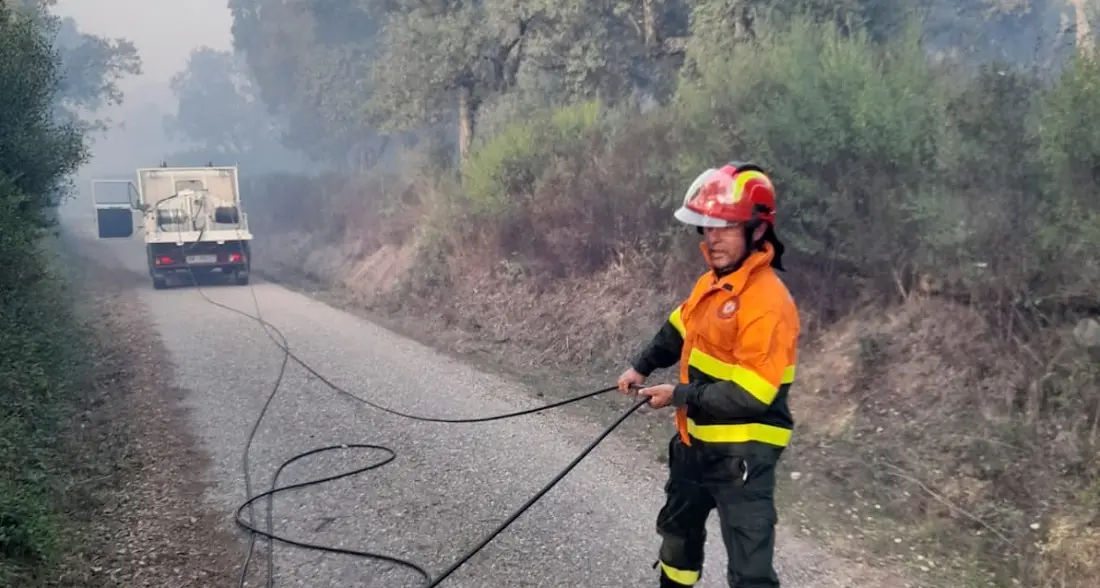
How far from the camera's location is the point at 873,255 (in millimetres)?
7715

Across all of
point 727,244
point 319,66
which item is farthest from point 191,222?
point 319,66

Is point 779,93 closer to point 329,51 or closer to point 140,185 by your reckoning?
point 140,185

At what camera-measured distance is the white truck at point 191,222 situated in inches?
745

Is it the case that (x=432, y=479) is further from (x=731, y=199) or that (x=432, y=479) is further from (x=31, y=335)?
(x=31, y=335)

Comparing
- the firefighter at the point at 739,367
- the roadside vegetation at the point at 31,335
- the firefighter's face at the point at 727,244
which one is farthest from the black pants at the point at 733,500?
the roadside vegetation at the point at 31,335

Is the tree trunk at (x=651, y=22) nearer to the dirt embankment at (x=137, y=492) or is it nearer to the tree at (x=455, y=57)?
the tree at (x=455, y=57)

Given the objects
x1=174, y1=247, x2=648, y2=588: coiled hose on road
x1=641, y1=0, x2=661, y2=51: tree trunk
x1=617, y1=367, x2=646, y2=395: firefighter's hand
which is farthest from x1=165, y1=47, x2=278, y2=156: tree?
x1=617, y1=367, x2=646, y2=395: firefighter's hand

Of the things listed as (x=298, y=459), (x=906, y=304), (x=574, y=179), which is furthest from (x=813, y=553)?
(x=574, y=179)

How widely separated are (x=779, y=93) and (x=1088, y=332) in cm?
413

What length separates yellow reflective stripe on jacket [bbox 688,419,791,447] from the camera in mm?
3070

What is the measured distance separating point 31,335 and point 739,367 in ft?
25.7

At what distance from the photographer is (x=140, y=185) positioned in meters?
19.5

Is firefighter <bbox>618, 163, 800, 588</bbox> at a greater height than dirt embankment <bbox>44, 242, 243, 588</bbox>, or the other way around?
firefighter <bbox>618, 163, 800, 588</bbox>

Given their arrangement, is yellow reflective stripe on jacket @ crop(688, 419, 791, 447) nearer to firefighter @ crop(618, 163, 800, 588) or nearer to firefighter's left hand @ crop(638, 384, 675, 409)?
firefighter @ crop(618, 163, 800, 588)
